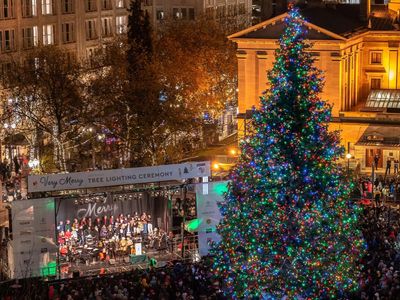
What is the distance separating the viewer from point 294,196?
A: 1531 inches

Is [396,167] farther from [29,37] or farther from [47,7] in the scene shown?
[47,7]

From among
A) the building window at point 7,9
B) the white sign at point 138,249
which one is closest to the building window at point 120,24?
the building window at point 7,9

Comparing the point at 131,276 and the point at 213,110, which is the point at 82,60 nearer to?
the point at 213,110

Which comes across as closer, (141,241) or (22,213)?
(22,213)

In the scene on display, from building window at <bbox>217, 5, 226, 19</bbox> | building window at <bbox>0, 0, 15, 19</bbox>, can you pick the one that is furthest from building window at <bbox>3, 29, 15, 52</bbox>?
building window at <bbox>217, 5, 226, 19</bbox>

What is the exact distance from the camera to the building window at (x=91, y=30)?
10081cm

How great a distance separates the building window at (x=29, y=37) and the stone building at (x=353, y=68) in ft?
60.5

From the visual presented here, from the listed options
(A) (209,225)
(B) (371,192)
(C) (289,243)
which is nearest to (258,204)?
(C) (289,243)

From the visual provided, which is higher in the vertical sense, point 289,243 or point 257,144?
point 257,144

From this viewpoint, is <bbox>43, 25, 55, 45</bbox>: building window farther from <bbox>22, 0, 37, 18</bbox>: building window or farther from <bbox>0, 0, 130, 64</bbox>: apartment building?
<bbox>22, 0, 37, 18</bbox>: building window

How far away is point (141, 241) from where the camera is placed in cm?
5409

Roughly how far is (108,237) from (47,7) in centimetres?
4397

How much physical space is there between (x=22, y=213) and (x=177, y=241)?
32.0 ft

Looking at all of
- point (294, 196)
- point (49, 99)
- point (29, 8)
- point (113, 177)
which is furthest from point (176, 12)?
point (294, 196)
